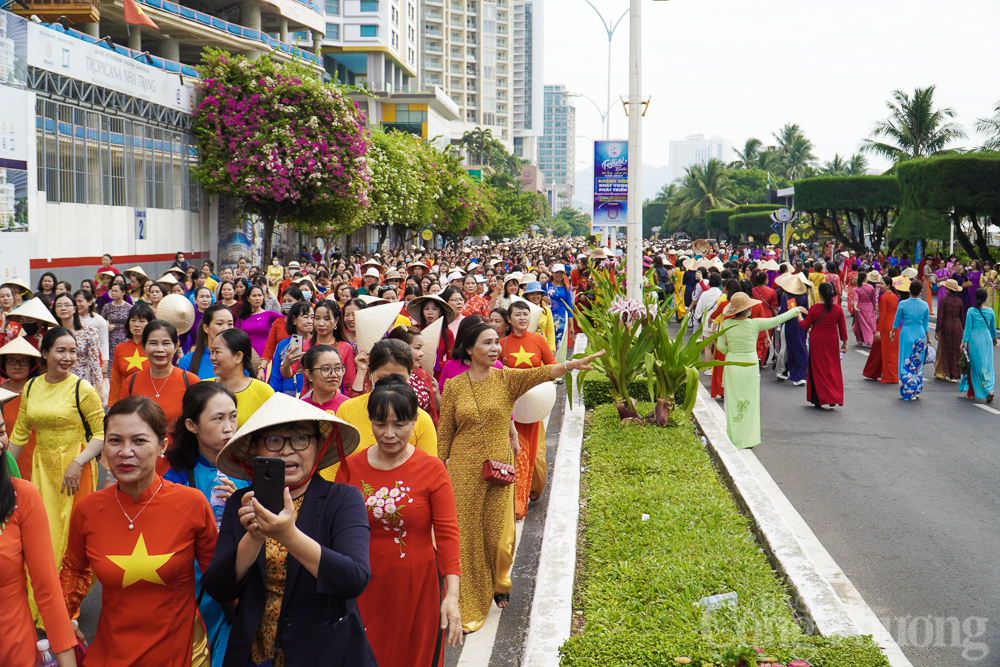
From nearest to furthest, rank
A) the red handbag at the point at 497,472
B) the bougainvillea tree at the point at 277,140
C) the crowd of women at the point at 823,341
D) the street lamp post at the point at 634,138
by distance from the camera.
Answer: the red handbag at the point at 497,472, the crowd of women at the point at 823,341, the street lamp post at the point at 634,138, the bougainvillea tree at the point at 277,140

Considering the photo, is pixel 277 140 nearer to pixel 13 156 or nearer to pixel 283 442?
pixel 13 156

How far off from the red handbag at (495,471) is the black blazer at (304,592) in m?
2.30

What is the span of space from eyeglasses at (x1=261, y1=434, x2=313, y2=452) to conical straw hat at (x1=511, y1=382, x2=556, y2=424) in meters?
3.56

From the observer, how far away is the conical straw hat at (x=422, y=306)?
7.56 meters

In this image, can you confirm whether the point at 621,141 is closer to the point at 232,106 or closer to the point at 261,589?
the point at 232,106

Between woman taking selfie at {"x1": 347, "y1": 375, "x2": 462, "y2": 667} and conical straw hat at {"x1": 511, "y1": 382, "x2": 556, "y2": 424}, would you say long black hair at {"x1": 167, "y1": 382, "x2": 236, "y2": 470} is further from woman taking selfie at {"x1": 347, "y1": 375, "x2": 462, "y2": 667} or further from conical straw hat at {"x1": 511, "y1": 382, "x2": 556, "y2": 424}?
conical straw hat at {"x1": 511, "y1": 382, "x2": 556, "y2": 424}

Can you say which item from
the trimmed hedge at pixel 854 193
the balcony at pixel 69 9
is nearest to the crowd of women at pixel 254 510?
the balcony at pixel 69 9

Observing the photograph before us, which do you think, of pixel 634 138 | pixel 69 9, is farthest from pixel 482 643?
pixel 69 9

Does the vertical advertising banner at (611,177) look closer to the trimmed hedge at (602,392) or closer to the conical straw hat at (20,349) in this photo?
the trimmed hedge at (602,392)

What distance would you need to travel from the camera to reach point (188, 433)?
4.06 meters

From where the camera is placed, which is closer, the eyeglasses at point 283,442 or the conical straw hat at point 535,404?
the eyeglasses at point 283,442

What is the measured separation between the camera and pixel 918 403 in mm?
12711

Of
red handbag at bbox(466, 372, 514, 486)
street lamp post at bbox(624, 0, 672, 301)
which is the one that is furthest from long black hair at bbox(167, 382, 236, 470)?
street lamp post at bbox(624, 0, 672, 301)

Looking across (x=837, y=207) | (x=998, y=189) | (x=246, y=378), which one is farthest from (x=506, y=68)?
(x=246, y=378)
